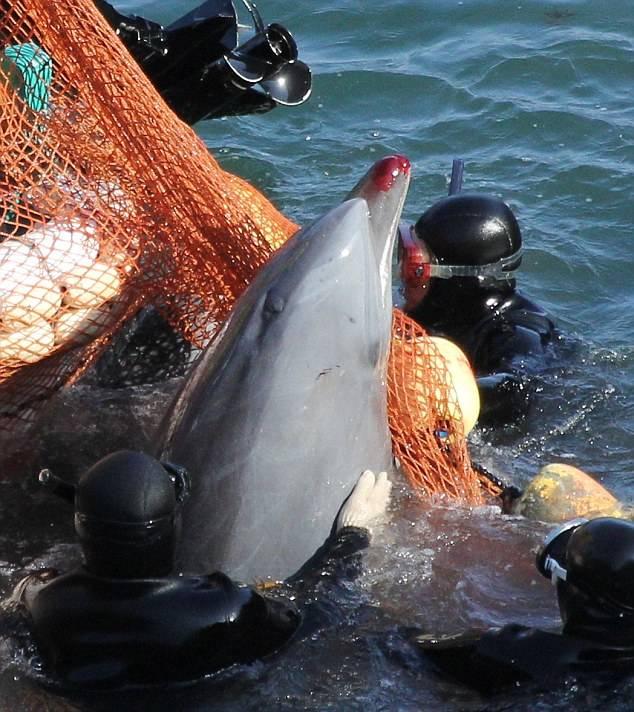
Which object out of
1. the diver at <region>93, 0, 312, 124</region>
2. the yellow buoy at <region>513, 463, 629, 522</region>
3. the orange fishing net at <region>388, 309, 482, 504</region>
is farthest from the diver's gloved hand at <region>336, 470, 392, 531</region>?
the diver at <region>93, 0, 312, 124</region>

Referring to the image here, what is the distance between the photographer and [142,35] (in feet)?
26.4

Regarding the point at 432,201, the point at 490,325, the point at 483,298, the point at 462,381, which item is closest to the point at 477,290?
the point at 483,298

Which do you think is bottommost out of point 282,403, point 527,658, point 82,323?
point 527,658

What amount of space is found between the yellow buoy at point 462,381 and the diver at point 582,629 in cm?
162

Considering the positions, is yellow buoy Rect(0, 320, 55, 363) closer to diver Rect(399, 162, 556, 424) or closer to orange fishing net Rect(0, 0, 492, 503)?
orange fishing net Rect(0, 0, 492, 503)

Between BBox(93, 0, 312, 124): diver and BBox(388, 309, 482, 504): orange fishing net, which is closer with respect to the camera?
BBox(388, 309, 482, 504): orange fishing net

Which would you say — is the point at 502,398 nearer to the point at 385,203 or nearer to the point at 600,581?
the point at 385,203

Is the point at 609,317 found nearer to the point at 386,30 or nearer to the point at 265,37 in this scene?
the point at 265,37

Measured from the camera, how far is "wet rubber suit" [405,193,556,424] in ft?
24.3

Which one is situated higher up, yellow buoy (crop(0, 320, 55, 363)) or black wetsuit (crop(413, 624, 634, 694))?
yellow buoy (crop(0, 320, 55, 363))

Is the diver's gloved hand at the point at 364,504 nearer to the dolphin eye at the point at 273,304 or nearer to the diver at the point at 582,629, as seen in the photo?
the dolphin eye at the point at 273,304

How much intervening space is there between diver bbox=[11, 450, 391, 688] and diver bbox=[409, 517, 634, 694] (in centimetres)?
81

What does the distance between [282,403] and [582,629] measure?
54.6 inches

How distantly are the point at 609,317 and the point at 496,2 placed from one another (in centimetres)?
550
